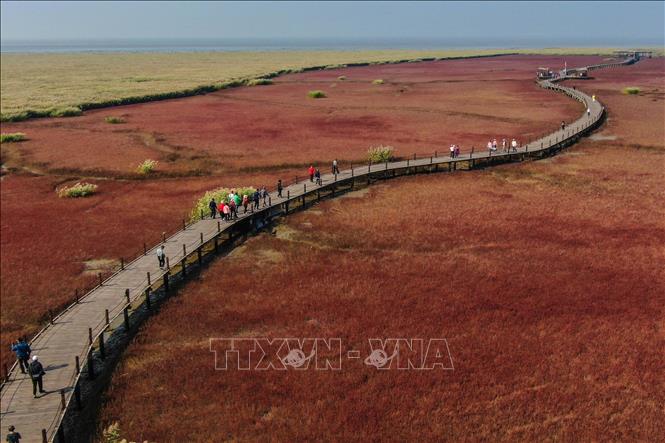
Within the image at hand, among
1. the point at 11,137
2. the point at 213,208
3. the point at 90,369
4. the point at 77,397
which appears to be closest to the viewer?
the point at 77,397

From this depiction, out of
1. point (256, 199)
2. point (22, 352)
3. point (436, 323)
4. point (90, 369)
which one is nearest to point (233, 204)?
point (256, 199)

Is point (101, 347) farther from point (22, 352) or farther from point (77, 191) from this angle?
point (77, 191)

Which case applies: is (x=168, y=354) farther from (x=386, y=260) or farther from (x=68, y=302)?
(x=386, y=260)

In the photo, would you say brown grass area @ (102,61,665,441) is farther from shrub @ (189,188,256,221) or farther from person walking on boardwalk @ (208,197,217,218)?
shrub @ (189,188,256,221)

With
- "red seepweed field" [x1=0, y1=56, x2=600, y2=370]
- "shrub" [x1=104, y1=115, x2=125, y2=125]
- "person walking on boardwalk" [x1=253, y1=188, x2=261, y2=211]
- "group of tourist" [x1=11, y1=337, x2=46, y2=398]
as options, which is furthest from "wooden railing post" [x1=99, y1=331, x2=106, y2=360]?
"shrub" [x1=104, y1=115, x2=125, y2=125]

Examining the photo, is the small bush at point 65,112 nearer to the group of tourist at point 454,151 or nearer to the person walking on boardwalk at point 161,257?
the group of tourist at point 454,151

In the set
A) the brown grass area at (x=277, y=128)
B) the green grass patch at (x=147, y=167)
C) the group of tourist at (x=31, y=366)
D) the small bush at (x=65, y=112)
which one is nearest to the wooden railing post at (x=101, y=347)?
the group of tourist at (x=31, y=366)

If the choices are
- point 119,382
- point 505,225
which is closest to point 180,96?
point 505,225
